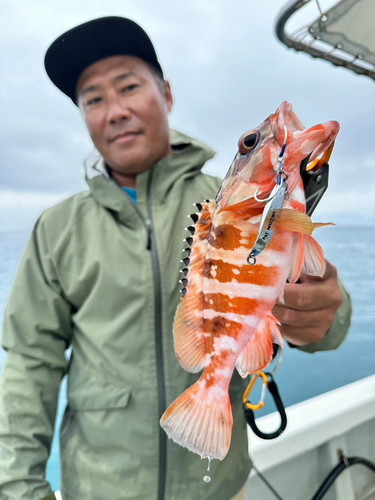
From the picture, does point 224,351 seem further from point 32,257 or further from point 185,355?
point 32,257

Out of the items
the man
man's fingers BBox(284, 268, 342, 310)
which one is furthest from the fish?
the man

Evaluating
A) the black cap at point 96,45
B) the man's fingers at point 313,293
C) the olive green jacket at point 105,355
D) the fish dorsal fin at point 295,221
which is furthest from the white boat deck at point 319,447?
the black cap at point 96,45

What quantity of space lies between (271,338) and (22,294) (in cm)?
82

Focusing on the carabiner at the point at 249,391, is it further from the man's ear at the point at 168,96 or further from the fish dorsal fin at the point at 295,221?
the man's ear at the point at 168,96

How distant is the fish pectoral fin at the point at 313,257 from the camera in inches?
25.9

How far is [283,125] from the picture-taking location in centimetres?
62

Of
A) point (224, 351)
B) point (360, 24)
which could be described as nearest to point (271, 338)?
point (224, 351)

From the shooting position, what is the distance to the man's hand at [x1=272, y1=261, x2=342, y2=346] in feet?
2.56

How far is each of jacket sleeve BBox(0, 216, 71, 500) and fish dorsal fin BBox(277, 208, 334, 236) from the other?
2.66 ft

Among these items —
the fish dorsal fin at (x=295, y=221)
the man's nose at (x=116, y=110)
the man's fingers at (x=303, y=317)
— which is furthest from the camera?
the man's nose at (x=116, y=110)

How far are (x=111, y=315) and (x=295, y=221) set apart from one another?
0.69 meters

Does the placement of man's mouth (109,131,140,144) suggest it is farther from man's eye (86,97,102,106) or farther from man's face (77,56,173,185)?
man's eye (86,97,102,106)

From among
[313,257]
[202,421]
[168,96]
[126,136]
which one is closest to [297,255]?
[313,257]

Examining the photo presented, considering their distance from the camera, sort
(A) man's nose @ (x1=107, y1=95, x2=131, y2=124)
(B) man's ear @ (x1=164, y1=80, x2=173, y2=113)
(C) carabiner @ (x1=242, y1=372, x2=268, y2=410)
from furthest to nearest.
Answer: (B) man's ear @ (x1=164, y1=80, x2=173, y2=113) → (A) man's nose @ (x1=107, y1=95, x2=131, y2=124) → (C) carabiner @ (x1=242, y1=372, x2=268, y2=410)
